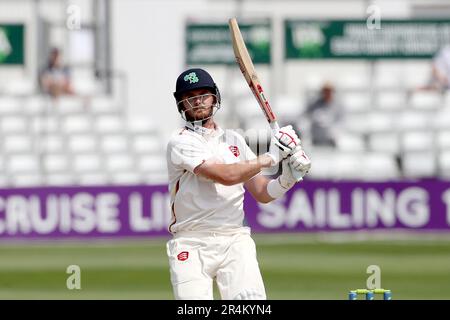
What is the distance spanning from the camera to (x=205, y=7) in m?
19.5

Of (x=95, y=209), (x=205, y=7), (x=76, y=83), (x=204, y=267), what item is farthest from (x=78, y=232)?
(x=204, y=267)

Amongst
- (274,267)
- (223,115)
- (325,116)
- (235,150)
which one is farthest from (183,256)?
(223,115)

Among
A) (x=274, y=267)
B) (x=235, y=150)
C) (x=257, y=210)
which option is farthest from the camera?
(x=257, y=210)

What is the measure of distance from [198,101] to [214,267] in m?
0.86

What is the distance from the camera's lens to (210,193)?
6.96 meters

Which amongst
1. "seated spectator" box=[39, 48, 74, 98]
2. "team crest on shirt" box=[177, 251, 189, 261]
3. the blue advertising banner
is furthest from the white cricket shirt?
"seated spectator" box=[39, 48, 74, 98]

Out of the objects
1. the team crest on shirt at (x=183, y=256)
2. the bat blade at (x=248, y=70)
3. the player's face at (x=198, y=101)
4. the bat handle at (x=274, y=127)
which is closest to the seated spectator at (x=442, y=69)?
the bat blade at (x=248, y=70)

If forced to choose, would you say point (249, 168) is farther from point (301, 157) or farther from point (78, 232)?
point (78, 232)

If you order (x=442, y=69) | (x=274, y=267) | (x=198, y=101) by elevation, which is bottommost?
(x=274, y=267)

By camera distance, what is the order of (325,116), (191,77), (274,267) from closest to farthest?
(191,77) < (274,267) < (325,116)

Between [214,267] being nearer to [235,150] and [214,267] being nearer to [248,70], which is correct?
[235,150]

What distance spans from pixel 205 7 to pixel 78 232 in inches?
189

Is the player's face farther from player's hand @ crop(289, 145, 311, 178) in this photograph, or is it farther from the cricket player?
player's hand @ crop(289, 145, 311, 178)

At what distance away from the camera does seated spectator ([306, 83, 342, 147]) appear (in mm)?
17266
